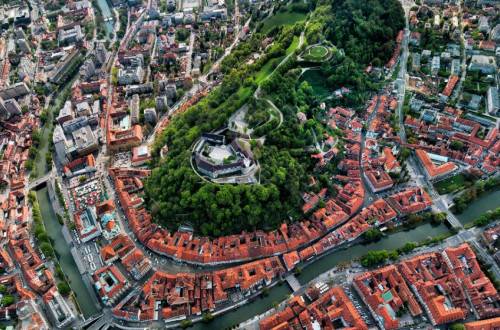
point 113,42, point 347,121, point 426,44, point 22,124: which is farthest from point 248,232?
point 113,42

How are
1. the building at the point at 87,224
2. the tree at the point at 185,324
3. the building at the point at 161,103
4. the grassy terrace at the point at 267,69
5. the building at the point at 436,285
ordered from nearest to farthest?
the building at the point at 436,285 < the tree at the point at 185,324 < the building at the point at 87,224 < the grassy terrace at the point at 267,69 < the building at the point at 161,103

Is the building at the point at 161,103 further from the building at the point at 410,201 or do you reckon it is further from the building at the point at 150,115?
the building at the point at 410,201

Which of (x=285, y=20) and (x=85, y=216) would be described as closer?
(x=85, y=216)

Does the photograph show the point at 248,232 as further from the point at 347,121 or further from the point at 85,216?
the point at 347,121

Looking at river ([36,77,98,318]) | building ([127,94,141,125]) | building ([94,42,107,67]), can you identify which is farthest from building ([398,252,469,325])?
building ([94,42,107,67])

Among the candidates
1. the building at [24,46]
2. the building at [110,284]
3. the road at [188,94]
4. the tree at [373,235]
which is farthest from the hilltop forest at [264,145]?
the building at [24,46]

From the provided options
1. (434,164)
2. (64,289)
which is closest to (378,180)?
(434,164)

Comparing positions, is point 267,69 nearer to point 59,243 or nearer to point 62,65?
point 59,243
